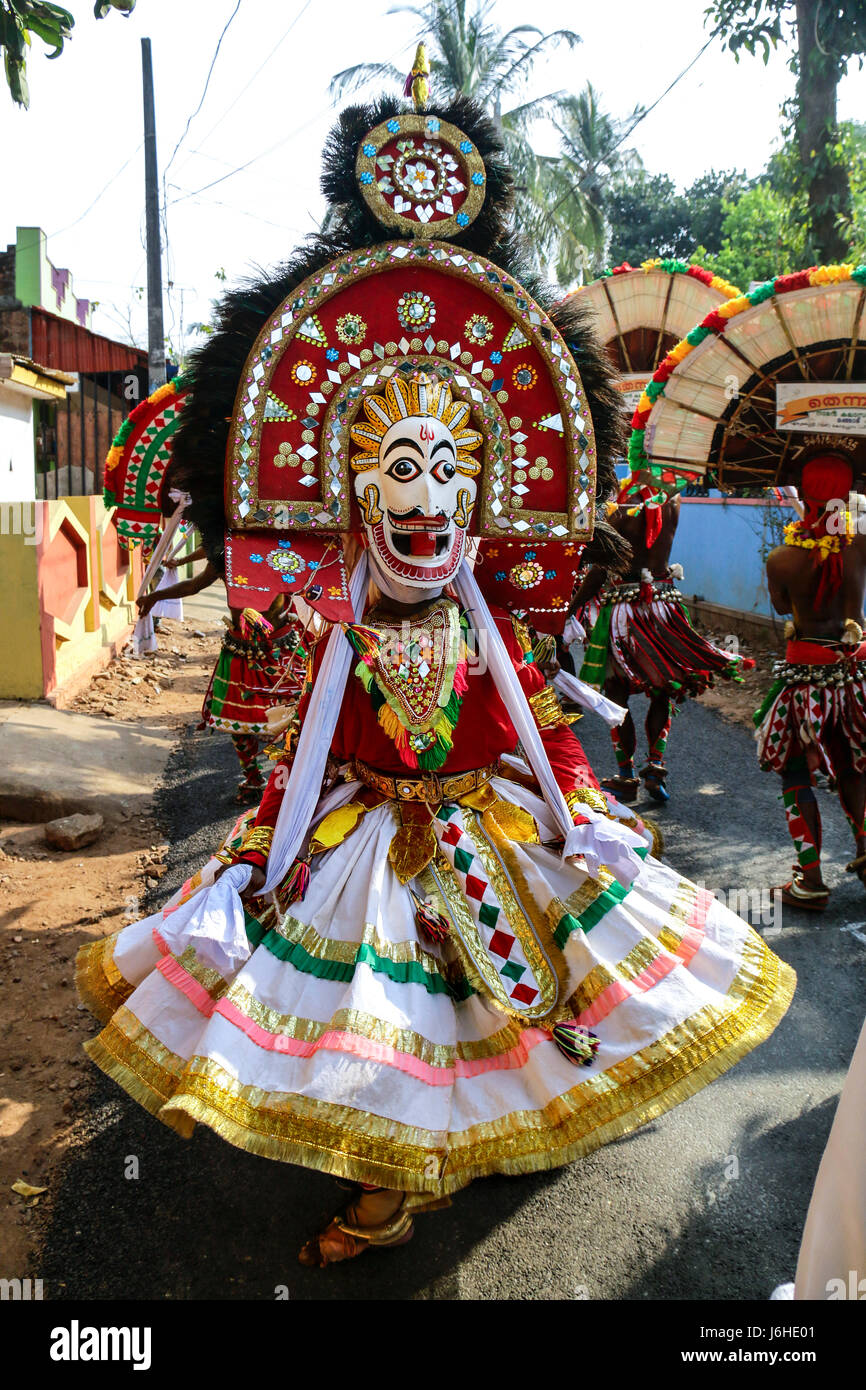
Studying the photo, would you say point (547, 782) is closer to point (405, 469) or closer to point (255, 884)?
point (255, 884)

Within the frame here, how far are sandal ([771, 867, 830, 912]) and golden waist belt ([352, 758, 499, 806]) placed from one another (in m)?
2.48

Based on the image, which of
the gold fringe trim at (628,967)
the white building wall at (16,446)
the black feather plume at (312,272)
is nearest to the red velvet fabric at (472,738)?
the gold fringe trim at (628,967)

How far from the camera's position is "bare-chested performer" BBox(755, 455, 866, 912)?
4539 millimetres

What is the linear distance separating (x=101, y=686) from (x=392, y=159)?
723 centimetres

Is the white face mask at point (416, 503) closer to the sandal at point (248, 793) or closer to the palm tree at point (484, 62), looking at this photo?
the sandal at point (248, 793)

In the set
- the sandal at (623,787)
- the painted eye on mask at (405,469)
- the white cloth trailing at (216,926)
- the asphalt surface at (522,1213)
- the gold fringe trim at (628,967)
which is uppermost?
the painted eye on mask at (405,469)

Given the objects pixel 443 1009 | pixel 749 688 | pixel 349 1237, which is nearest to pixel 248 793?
pixel 349 1237

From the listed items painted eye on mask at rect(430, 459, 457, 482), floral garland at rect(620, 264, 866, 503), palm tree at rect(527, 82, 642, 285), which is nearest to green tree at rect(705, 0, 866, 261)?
floral garland at rect(620, 264, 866, 503)

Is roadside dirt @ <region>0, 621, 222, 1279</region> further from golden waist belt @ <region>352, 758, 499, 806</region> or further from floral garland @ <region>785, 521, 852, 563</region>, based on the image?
floral garland @ <region>785, 521, 852, 563</region>

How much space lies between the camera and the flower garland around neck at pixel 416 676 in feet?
9.12

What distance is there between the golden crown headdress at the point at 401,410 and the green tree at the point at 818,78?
8.15 m

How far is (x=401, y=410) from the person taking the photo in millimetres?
2779

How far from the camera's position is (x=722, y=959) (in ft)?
8.60
